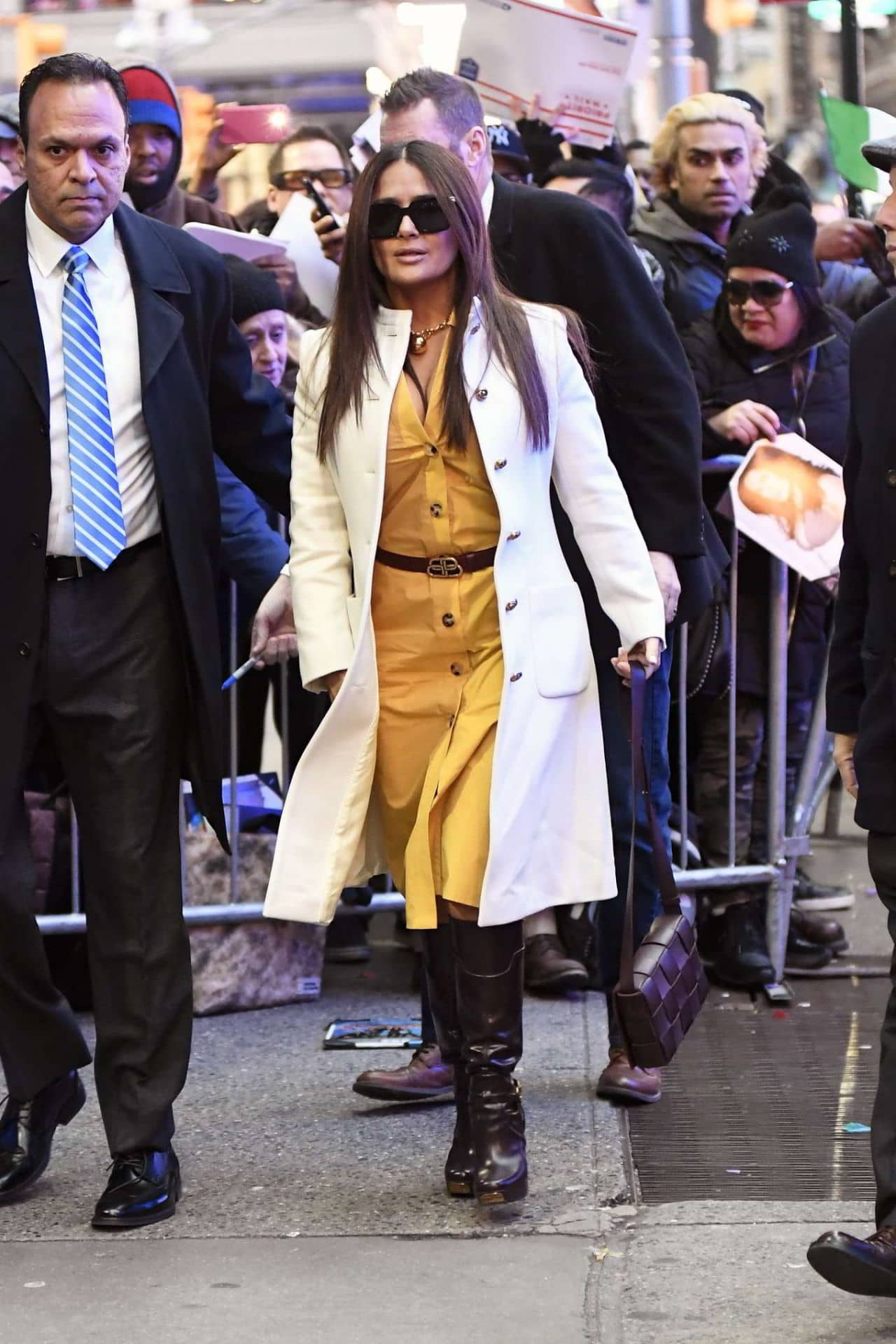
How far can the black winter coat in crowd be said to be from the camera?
13.1 ft

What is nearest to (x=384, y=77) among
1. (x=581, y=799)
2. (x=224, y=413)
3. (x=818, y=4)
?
(x=818, y=4)

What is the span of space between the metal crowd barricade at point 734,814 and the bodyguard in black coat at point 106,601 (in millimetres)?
1595

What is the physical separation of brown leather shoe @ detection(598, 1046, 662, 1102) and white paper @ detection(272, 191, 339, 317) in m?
2.96

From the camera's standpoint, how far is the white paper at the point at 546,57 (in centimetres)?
703

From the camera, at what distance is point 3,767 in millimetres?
4512

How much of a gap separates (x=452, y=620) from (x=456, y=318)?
646mm

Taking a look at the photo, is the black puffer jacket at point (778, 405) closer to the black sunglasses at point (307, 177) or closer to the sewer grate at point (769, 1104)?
the sewer grate at point (769, 1104)

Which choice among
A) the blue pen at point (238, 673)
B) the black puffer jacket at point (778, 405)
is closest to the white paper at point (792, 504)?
the black puffer jacket at point (778, 405)

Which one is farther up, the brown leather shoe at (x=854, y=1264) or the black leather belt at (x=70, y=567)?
the black leather belt at (x=70, y=567)

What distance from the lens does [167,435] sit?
14.9 feet

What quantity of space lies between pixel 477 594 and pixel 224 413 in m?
0.80

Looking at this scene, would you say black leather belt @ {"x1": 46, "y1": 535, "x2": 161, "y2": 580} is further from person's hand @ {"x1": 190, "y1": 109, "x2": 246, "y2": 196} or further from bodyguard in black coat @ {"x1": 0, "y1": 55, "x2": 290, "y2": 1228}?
person's hand @ {"x1": 190, "y1": 109, "x2": 246, "y2": 196}

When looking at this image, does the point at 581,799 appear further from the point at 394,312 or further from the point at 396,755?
the point at 394,312

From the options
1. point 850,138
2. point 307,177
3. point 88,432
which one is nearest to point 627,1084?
point 88,432
